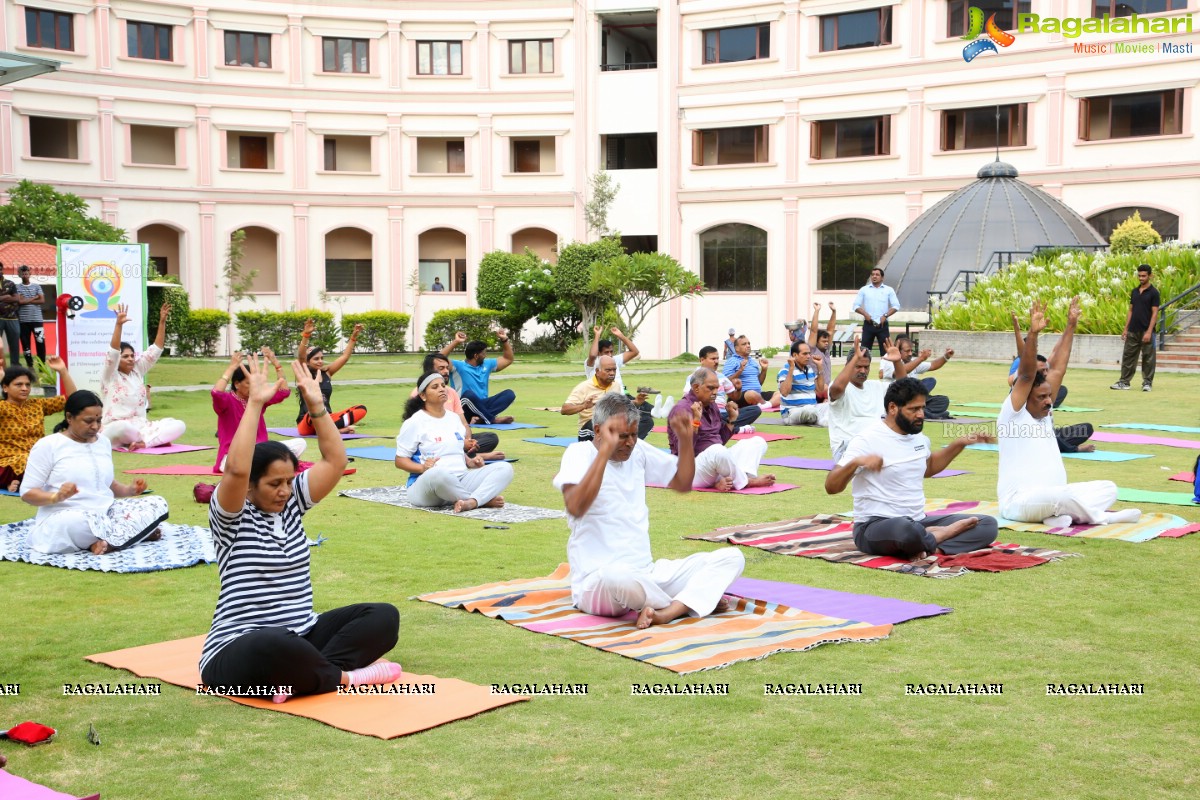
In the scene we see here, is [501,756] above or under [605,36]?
under

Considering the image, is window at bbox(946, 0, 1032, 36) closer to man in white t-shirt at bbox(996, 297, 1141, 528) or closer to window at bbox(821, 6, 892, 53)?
window at bbox(821, 6, 892, 53)

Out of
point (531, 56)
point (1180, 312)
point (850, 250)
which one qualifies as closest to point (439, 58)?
point (531, 56)

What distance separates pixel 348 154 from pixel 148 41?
7.16 metres

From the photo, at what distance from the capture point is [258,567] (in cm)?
520

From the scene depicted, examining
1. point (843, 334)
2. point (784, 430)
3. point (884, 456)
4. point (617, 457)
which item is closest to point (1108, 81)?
point (843, 334)

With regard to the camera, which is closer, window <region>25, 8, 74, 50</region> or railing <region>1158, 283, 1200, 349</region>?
railing <region>1158, 283, 1200, 349</region>

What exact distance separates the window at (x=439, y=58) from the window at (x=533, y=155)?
3181 mm

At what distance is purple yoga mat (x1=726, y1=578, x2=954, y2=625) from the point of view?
664 centimetres

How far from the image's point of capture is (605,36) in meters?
42.1

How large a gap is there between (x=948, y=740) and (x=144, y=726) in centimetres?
306

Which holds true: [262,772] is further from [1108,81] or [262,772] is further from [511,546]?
[1108,81]

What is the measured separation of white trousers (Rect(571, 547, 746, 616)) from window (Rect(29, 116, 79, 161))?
120ft

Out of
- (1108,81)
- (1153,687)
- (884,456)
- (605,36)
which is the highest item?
(605,36)

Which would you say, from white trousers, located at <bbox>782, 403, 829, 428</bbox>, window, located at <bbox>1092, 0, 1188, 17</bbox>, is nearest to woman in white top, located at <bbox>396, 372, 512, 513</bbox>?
white trousers, located at <bbox>782, 403, 829, 428</bbox>
